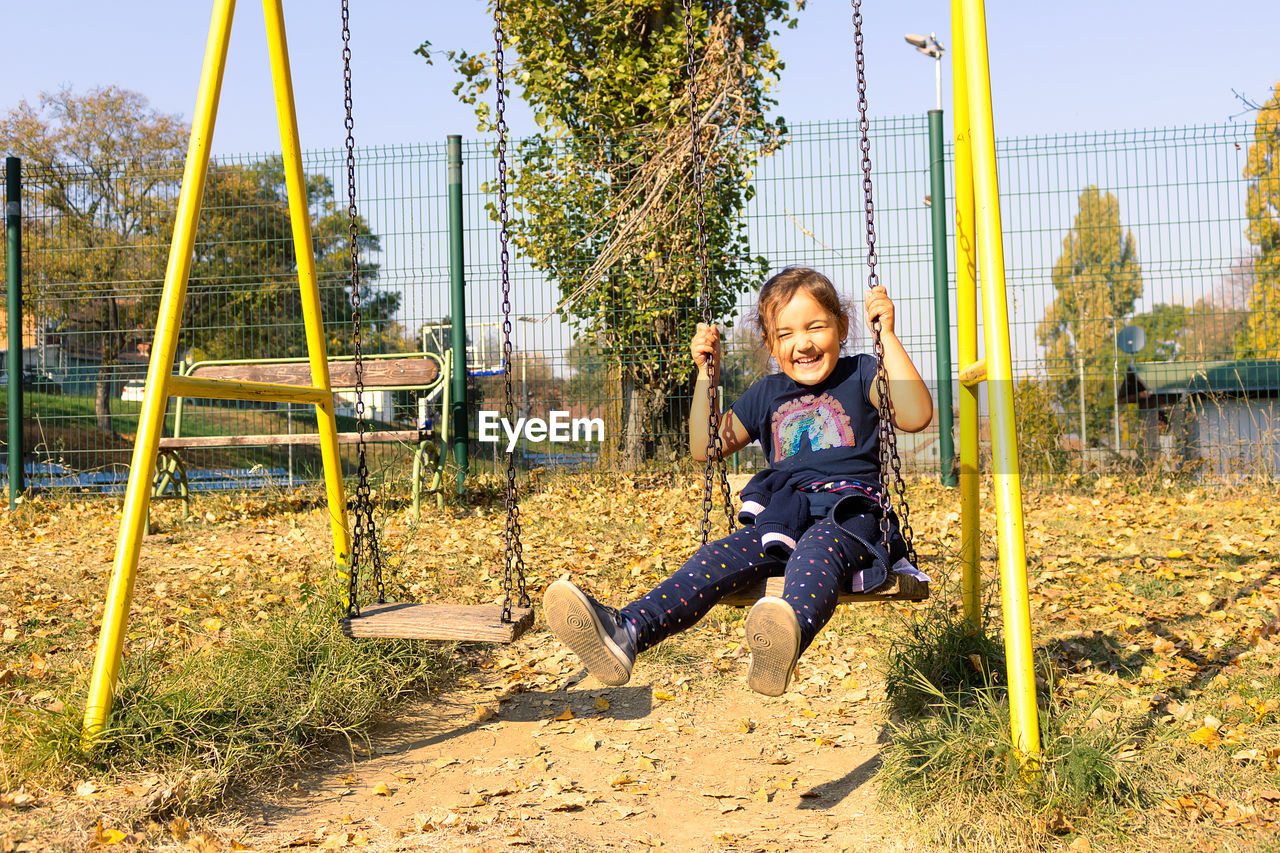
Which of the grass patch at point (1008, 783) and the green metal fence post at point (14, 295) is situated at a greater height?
the green metal fence post at point (14, 295)

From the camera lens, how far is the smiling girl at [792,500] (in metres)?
2.35

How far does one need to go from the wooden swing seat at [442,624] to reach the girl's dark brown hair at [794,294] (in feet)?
3.94

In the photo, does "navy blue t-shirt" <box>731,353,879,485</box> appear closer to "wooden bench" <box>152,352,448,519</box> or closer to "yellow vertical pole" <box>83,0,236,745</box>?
"yellow vertical pole" <box>83,0,236,745</box>

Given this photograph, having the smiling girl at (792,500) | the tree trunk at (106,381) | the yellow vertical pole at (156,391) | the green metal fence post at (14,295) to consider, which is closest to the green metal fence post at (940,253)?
the smiling girl at (792,500)

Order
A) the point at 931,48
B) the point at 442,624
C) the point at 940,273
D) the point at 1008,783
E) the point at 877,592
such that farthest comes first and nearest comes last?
the point at 931,48
the point at 940,273
the point at 442,624
the point at 877,592
the point at 1008,783

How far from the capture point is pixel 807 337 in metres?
2.95

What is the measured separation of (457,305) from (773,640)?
18.4 ft

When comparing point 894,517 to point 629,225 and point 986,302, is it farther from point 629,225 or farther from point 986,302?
Answer: point 629,225

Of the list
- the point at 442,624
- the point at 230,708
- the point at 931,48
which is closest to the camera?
the point at 442,624

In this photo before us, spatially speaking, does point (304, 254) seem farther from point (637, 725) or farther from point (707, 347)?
point (637, 725)

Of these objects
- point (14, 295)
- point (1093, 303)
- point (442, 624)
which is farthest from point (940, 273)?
point (14, 295)

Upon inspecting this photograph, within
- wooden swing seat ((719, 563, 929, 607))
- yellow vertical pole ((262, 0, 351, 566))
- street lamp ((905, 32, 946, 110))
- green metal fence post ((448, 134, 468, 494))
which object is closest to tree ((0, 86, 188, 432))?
green metal fence post ((448, 134, 468, 494))

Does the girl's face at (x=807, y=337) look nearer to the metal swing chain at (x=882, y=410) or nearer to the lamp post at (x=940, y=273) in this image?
the metal swing chain at (x=882, y=410)

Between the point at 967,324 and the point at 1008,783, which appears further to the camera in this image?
the point at 967,324
